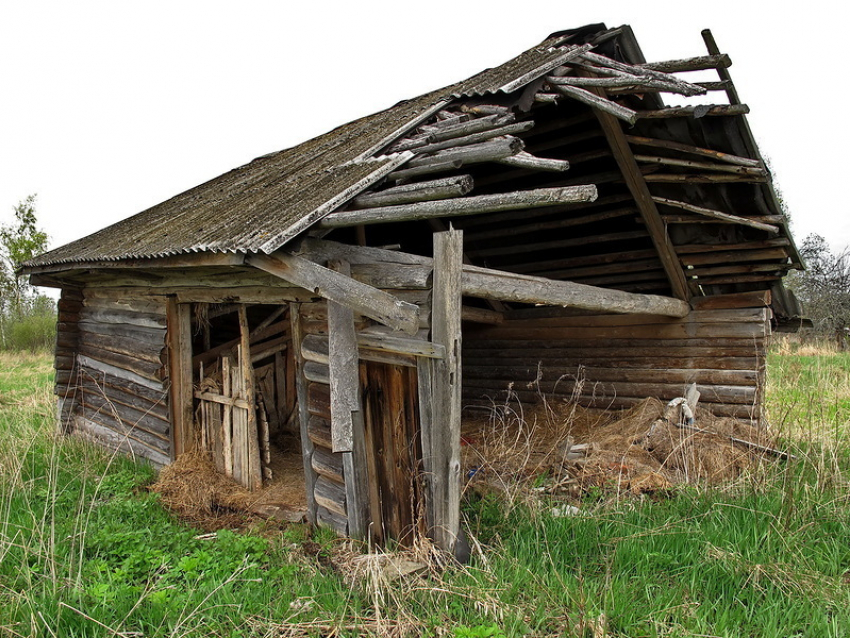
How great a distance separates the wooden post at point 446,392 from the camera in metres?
3.90

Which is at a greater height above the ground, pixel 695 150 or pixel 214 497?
pixel 695 150

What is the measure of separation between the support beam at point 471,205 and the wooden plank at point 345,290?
0.66 ft

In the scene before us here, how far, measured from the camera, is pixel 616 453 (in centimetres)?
579

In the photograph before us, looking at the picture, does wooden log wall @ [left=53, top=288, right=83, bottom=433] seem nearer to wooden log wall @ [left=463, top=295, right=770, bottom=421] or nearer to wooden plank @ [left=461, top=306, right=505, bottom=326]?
wooden plank @ [left=461, top=306, right=505, bottom=326]

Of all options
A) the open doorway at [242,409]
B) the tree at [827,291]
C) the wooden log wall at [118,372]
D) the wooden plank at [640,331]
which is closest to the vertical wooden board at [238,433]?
the open doorway at [242,409]

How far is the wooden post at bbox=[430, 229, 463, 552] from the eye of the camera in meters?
3.90

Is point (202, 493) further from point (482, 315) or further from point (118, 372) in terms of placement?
point (482, 315)

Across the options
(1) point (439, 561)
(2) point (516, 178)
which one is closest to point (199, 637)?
(1) point (439, 561)

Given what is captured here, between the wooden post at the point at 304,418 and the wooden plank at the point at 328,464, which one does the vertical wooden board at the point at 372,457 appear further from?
the wooden post at the point at 304,418

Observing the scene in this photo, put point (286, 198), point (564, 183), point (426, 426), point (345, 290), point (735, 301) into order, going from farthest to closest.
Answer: point (735, 301) < point (564, 183) < point (286, 198) < point (426, 426) < point (345, 290)

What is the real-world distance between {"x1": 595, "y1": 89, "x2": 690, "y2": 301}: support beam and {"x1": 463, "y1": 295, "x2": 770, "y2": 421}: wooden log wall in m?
0.57

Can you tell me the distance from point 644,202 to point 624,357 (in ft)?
7.40

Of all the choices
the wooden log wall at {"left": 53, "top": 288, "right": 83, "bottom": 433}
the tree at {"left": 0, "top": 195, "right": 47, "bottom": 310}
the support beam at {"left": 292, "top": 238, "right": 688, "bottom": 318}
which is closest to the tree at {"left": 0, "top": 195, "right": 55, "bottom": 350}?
Result: the tree at {"left": 0, "top": 195, "right": 47, "bottom": 310}

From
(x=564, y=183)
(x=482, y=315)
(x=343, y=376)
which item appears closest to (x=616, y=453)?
(x=482, y=315)
